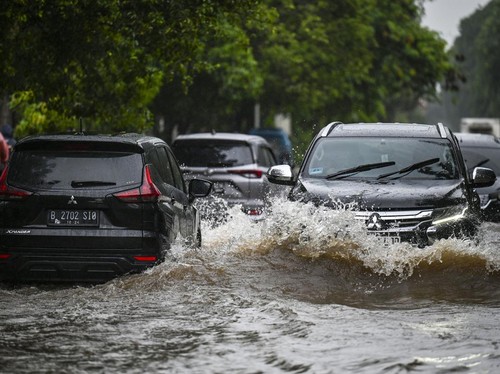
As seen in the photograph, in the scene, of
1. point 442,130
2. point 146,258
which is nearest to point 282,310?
point 146,258

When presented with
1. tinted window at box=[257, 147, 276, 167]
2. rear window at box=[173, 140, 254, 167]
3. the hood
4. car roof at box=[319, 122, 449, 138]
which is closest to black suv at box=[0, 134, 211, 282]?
the hood

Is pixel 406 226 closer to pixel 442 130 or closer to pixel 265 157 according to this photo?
pixel 442 130

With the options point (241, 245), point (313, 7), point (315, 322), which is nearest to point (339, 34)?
point (313, 7)

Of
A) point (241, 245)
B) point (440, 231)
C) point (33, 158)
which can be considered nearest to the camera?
point (33, 158)

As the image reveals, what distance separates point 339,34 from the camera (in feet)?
149

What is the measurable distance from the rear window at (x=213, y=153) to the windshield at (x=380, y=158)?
5528 millimetres

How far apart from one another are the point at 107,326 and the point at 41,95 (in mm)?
11613

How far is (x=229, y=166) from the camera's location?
Answer: 20516 mm

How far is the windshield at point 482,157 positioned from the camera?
21312mm

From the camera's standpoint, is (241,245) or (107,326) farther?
(241,245)

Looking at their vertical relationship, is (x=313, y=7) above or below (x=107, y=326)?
above

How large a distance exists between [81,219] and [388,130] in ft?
14.3

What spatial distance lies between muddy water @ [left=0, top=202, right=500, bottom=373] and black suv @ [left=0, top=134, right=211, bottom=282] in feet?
0.68

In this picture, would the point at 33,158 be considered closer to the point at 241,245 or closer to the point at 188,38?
the point at 241,245
